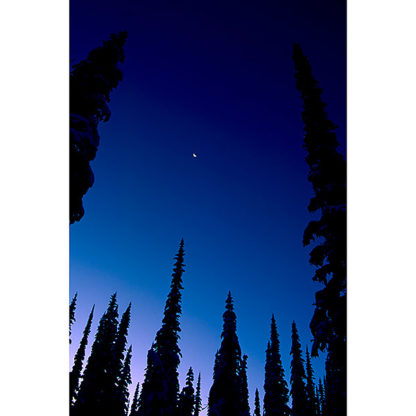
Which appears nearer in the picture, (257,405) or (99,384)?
(99,384)

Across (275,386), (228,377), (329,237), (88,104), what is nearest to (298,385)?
(275,386)

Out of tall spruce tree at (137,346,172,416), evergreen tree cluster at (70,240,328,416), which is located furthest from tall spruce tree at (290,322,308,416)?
tall spruce tree at (137,346,172,416)

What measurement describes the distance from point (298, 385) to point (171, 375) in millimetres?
18132

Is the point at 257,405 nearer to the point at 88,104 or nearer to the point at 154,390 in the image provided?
the point at 154,390

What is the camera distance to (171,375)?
19.0 m

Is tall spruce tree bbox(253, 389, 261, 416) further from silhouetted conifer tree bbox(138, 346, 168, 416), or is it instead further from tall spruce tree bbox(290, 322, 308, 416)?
silhouetted conifer tree bbox(138, 346, 168, 416)
